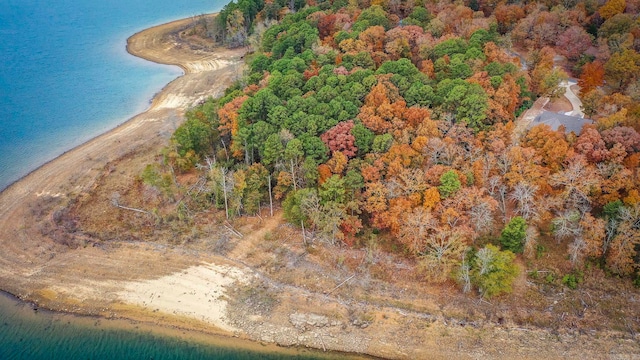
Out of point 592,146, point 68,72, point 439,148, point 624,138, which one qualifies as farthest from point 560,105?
point 68,72

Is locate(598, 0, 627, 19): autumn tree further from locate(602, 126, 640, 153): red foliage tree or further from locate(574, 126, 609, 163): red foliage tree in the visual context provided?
locate(574, 126, 609, 163): red foliage tree

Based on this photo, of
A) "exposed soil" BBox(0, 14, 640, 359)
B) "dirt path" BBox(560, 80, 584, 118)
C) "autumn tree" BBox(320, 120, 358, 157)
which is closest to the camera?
"exposed soil" BBox(0, 14, 640, 359)

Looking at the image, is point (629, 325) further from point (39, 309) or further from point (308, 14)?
point (308, 14)

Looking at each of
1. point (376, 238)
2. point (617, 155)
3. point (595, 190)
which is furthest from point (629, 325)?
point (376, 238)

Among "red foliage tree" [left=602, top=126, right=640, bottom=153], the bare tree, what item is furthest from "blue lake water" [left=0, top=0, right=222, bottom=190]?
"red foliage tree" [left=602, top=126, right=640, bottom=153]

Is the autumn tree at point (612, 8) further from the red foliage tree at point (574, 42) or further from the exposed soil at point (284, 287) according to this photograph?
the exposed soil at point (284, 287)

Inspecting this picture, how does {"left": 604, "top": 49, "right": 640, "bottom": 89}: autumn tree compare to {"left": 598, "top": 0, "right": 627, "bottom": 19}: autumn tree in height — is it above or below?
below
